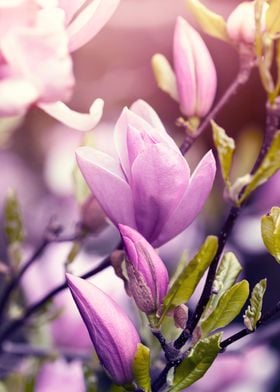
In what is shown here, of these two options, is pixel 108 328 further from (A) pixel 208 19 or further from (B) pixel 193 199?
(A) pixel 208 19

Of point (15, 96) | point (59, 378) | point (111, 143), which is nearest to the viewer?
point (15, 96)

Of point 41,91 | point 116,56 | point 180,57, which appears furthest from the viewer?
point 116,56

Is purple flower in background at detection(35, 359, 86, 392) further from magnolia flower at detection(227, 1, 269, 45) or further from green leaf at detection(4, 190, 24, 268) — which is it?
magnolia flower at detection(227, 1, 269, 45)

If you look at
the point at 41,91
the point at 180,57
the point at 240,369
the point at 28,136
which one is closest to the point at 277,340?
the point at 240,369

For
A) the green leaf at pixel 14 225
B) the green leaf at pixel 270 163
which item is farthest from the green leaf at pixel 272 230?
the green leaf at pixel 14 225

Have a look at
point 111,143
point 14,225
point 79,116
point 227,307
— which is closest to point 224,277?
point 227,307

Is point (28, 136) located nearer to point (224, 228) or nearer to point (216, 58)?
point (216, 58)

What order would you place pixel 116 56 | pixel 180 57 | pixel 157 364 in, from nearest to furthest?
1. pixel 180 57
2. pixel 157 364
3. pixel 116 56
